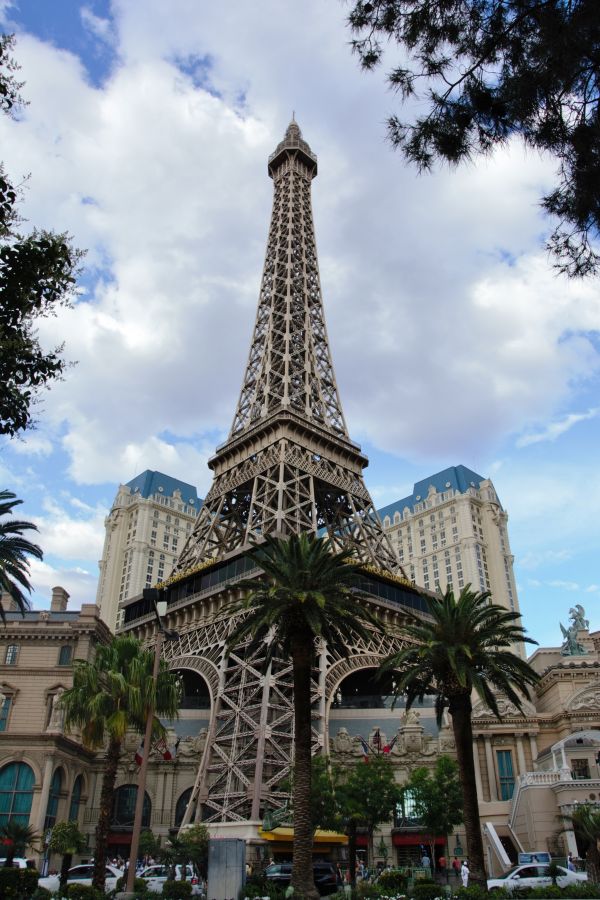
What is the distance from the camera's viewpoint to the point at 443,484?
159 meters

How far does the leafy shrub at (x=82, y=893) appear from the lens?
993 inches

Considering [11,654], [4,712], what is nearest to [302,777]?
[4,712]

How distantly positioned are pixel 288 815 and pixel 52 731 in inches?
628

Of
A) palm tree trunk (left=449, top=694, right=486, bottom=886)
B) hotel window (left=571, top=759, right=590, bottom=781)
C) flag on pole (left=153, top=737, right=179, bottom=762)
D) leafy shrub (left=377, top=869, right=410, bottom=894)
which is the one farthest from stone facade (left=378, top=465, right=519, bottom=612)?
leafy shrub (left=377, top=869, right=410, bottom=894)

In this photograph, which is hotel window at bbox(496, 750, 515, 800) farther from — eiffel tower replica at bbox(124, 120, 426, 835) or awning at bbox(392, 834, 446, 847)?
eiffel tower replica at bbox(124, 120, 426, 835)

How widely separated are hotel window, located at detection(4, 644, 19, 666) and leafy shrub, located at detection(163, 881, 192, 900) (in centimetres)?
3068

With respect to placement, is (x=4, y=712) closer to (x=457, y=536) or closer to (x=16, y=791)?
(x=16, y=791)

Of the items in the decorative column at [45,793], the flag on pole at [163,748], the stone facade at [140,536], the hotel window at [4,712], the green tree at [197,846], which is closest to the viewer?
the green tree at [197,846]

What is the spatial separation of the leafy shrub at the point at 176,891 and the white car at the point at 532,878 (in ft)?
40.6

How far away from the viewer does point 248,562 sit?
62094 mm

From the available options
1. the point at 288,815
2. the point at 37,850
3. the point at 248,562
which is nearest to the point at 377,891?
the point at 288,815

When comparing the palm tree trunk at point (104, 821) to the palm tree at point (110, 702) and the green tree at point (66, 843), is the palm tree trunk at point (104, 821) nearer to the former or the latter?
the palm tree at point (110, 702)

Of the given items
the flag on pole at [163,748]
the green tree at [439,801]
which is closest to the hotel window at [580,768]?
the green tree at [439,801]

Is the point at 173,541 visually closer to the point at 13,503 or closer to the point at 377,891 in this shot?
the point at 13,503
